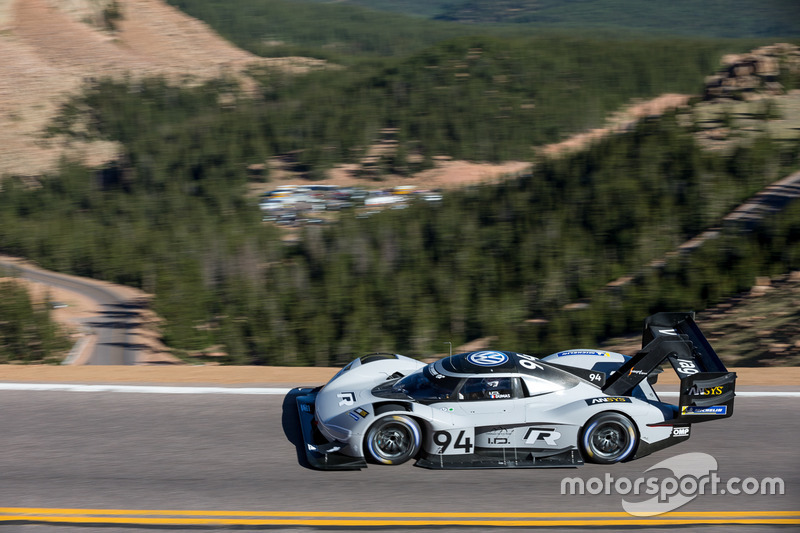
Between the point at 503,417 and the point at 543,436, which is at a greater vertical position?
the point at 503,417

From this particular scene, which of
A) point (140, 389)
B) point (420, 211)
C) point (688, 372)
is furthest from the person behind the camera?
point (420, 211)

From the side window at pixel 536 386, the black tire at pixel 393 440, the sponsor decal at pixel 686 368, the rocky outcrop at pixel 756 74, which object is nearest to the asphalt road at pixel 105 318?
the black tire at pixel 393 440

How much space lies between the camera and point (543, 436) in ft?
27.9

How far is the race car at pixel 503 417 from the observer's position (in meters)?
8.46

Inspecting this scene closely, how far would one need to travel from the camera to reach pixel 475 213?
150 ft

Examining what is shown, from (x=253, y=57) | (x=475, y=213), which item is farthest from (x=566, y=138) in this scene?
(x=253, y=57)

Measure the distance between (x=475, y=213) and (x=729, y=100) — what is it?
21585 mm

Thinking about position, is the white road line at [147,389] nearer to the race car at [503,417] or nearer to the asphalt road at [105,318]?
the race car at [503,417]

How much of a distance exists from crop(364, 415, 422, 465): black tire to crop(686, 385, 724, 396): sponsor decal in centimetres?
313

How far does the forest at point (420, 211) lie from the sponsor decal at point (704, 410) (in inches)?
639

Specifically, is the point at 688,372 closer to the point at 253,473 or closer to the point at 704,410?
the point at 704,410

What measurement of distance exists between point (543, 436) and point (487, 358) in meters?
1.09

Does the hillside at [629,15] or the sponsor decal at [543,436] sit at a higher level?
the hillside at [629,15]

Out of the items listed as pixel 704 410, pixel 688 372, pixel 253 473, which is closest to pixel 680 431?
pixel 704 410
